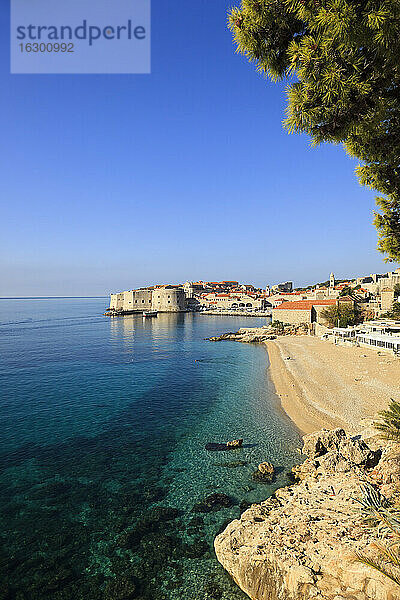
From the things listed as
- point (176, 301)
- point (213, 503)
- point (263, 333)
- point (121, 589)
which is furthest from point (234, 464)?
point (176, 301)

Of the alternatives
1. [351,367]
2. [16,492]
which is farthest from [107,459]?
[351,367]

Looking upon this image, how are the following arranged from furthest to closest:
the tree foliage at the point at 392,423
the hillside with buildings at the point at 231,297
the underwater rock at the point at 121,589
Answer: the hillside with buildings at the point at 231,297 < the tree foliage at the point at 392,423 < the underwater rock at the point at 121,589

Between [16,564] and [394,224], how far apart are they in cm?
1296

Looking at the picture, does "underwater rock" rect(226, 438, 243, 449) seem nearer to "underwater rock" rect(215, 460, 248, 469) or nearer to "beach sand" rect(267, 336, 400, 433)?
"underwater rock" rect(215, 460, 248, 469)

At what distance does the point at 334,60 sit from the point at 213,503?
11913 millimetres

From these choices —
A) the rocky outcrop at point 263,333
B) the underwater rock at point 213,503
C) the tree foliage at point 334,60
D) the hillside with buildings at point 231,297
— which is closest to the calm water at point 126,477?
the underwater rock at point 213,503

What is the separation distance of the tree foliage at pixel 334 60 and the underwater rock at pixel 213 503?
1069 cm

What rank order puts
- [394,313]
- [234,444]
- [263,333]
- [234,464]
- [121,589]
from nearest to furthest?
[121,589], [234,464], [234,444], [394,313], [263,333]

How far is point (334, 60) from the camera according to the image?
193 inches

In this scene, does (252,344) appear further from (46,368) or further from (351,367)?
(46,368)

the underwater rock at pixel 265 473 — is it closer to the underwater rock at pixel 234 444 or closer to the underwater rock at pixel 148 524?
the underwater rock at pixel 234 444

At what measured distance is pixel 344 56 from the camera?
4.89m

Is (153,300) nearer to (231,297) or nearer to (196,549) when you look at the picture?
(231,297)

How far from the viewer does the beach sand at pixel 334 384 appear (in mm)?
16688
